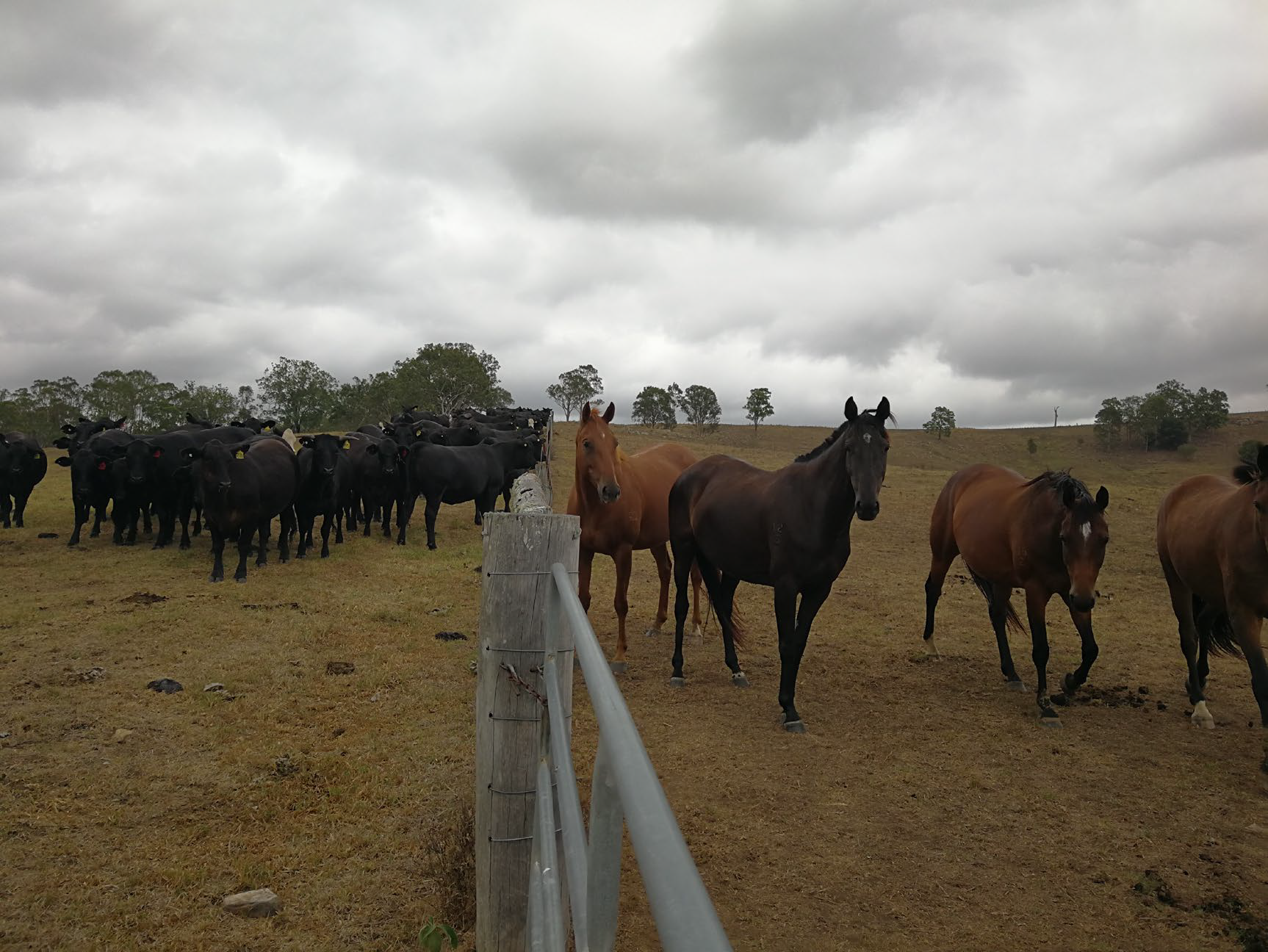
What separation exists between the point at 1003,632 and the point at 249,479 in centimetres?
1034

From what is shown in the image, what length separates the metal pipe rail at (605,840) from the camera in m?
0.67

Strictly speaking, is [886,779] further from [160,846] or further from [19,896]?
[19,896]

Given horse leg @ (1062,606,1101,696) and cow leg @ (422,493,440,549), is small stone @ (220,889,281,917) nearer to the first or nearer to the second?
horse leg @ (1062,606,1101,696)

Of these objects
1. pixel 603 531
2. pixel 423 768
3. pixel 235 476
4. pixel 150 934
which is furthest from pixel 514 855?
pixel 235 476

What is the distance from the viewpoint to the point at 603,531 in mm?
7891

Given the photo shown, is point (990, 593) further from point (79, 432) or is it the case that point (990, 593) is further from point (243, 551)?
point (79, 432)

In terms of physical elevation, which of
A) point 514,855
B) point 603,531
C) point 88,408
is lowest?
point 514,855

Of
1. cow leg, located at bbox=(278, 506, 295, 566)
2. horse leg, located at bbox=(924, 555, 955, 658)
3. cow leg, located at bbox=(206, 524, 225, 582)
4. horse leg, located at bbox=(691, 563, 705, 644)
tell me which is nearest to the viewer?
horse leg, located at bbox=(924, 555, 955, 658)

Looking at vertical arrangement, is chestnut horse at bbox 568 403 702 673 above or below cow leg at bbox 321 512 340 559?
above

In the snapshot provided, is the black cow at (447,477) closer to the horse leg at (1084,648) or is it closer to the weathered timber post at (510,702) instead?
the horse leg at (1084,648)

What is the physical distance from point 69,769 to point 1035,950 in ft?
18.9

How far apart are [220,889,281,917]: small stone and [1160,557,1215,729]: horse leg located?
7.38 m

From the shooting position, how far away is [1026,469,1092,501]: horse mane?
648cm

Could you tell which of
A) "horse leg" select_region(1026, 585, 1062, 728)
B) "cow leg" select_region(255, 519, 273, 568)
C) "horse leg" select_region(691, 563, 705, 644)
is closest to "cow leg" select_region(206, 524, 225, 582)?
"cow leg" select_region(255, 519, 273, 568)
